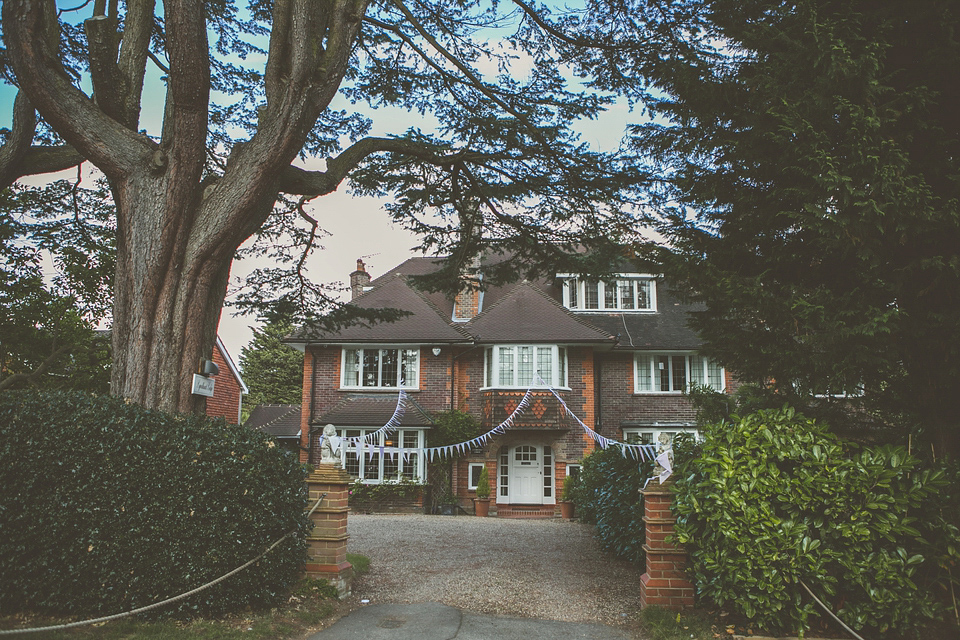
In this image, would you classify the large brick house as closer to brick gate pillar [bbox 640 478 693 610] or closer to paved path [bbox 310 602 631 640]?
paved path [bbox 310 602 631 640]

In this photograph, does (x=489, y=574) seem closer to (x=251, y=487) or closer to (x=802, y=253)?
(x=251, y=487)

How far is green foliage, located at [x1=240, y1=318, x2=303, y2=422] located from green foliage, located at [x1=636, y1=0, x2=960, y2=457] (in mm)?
34831

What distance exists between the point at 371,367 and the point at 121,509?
17291 mm

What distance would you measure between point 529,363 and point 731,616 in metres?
15.8

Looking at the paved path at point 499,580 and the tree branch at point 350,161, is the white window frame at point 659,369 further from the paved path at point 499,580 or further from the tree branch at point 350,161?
the tree branch at point 350,161

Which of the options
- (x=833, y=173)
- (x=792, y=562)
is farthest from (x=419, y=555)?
(x=833, y=173)

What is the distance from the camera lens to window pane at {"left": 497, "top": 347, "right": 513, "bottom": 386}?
21.7m

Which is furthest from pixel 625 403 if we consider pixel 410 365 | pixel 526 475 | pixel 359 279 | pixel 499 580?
pixel 499 580

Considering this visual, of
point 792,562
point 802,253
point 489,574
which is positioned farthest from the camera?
point 489,574

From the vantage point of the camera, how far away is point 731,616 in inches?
236

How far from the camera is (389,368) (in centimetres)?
2267

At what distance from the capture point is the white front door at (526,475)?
72.0 feet

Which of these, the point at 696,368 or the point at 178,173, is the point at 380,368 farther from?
the point at 178,173

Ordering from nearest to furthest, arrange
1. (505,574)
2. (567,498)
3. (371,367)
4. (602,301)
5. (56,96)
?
(56,96), (505,574), (567,498), (371,367), (602,301)
